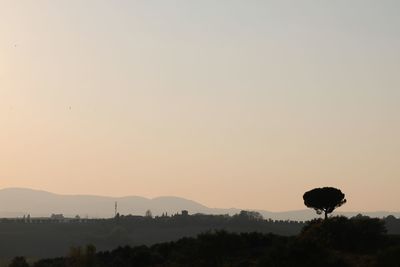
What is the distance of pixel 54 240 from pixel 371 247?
151m

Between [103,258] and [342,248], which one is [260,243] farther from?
[103,258]

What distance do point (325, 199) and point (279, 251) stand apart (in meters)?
24.2

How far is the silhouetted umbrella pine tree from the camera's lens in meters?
63.3

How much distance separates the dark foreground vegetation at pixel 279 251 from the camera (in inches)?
1609

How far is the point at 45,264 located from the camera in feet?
225

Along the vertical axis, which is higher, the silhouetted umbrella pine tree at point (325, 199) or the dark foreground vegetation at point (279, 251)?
the silhouetted umbrella pine tree at point (325, 199)

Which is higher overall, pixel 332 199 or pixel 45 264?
pixel 332 199

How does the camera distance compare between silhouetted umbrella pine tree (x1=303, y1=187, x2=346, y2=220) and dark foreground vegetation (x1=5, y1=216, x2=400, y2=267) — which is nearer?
dark foreground vegetation (x1=5, y1=216, x2=400, y2=267)

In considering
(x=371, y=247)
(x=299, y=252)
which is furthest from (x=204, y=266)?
(x=371, y=247)

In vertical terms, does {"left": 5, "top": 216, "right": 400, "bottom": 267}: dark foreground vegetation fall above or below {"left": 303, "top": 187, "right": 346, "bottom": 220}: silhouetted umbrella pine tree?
below

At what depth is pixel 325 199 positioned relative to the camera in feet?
209

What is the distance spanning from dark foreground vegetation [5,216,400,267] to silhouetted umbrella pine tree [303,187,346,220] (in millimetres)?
1649

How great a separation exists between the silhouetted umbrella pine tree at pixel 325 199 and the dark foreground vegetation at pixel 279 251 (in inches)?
64.9

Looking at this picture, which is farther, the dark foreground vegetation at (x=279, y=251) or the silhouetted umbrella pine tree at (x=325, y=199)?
the silhouetted umbrella pine tree at (x=325, y=199)
